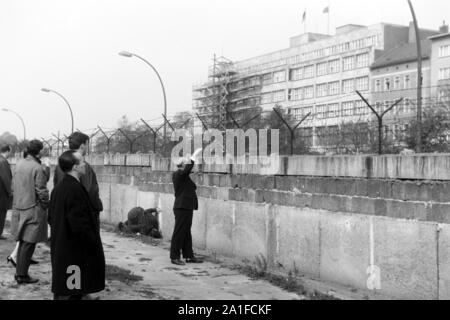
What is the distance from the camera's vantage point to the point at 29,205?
7.20 meters

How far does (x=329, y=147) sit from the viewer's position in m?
8.60

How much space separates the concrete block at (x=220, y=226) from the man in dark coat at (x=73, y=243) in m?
4.69

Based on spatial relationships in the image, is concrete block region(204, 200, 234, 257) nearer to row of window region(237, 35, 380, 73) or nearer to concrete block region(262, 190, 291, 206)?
concrete block region(262, 190, 291, 206)

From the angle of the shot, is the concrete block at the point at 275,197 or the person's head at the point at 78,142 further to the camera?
the concrete block at the point at 275,197

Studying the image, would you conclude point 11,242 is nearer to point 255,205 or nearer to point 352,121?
point 255,205

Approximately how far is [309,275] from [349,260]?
0.90 meters

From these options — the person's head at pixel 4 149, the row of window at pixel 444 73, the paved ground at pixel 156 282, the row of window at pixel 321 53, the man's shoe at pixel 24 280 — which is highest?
the row of window at pixel 321 53

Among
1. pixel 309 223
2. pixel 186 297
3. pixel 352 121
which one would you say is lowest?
pixel 186 297

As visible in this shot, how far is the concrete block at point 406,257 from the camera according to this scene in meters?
6.34

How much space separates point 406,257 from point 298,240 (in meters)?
2.07

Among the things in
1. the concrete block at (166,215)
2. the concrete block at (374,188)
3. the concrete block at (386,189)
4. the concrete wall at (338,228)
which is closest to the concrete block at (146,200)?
the concrete block at (166,215)

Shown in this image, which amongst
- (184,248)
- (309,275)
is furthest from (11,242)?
(309,275)

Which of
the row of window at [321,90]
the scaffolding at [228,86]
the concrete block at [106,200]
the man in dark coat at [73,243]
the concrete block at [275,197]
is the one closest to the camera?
the man in dark coat at [73,243]

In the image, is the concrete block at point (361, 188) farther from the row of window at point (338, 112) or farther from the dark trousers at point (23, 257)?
the dark trousers at point (23, 257)
